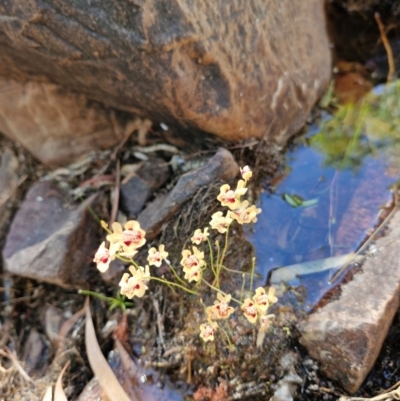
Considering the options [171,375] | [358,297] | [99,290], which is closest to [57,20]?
[99,290]

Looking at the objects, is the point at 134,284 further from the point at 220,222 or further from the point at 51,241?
the point at 51,241

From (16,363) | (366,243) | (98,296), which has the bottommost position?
(16,363)

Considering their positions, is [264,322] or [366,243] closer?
[264,322]

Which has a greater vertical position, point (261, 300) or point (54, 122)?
point (54, 122)

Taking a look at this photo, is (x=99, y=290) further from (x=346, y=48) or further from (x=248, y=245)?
(x=346, y=48)

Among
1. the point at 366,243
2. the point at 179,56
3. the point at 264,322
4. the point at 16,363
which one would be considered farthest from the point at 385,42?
the point at 16,363

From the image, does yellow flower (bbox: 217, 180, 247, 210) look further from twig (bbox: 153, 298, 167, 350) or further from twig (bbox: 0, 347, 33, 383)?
twig (bbox: 0, 347, 33, 383)

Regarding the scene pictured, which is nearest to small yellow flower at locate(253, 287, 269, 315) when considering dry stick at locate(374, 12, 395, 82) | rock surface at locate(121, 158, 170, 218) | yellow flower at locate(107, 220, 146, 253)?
yellow flower at locate(107, 220, 146, 253)
